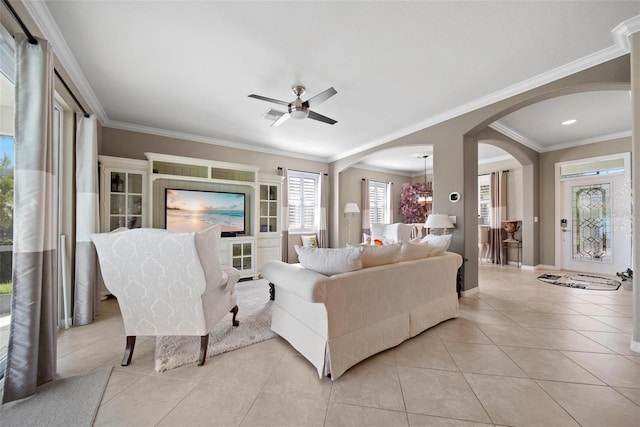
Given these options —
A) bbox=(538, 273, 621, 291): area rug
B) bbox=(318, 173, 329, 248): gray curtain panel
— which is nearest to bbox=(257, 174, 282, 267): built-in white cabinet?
bbox=(318, 173, 329, 248): gray curtain panel

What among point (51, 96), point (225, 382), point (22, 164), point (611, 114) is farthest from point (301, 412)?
point (611, 114)

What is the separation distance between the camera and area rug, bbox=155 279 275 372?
1953 mm

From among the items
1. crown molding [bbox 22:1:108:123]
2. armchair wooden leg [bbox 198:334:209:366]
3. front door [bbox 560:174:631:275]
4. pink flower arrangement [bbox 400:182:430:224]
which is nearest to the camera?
crown molding [bbox 22:1:108:123]

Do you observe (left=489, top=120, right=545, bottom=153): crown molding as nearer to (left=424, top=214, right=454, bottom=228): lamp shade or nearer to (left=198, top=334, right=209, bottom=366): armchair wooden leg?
(left=424, top=214, right=454, bottom=228): lamp shade

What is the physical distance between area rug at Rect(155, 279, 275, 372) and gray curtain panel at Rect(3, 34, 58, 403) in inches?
27.0

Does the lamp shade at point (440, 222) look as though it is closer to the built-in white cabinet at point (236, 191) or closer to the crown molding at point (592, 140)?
the built-in white cabinet at point (236, 191)

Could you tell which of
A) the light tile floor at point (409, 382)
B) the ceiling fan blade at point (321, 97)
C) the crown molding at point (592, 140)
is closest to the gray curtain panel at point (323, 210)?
the ceiling fan blade at point (321, 97)

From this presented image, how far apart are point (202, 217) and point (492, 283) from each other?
16.7 feet

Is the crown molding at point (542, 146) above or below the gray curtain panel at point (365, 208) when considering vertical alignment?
above

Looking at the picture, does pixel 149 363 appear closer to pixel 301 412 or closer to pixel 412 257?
pixel 301 412

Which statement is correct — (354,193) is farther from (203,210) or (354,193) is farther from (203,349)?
(203,349)

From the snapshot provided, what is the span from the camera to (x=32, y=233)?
157cm

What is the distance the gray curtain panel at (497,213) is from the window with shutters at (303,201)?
4.31 metres

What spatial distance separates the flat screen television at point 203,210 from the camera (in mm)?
4094
